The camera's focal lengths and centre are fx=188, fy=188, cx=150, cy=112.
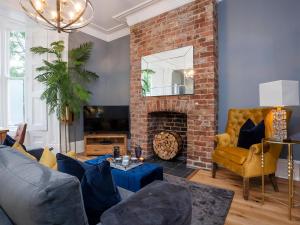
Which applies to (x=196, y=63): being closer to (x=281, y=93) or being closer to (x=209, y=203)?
(x=281, y=93)

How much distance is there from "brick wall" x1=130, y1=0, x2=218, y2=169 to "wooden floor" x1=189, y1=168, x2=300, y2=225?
479mm

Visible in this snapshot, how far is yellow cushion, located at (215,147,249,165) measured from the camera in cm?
222

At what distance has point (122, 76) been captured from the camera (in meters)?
4.67

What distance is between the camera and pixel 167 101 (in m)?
3.47

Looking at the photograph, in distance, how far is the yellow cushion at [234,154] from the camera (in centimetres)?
222

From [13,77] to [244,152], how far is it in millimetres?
4136

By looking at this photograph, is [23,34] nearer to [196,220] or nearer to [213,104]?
[213,104]

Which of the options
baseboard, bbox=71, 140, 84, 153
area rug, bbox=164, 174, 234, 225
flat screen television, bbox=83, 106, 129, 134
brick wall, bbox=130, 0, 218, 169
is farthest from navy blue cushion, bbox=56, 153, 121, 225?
baseboard, bbox=71, 140, 84, 153

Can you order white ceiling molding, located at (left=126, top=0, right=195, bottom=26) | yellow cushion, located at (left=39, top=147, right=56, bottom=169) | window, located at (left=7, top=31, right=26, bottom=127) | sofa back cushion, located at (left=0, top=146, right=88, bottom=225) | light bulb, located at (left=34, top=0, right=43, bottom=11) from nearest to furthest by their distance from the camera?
1. sofa back cushion, located at (left=0, top=146, right=88, bottom=225)
2. yellow cushion, located at (left=39, top=147, right=56, bottom=169)
3. light bulb, located at (left=34, top=0, right=43, bottom=11)
4. white ceiling molding, located at (left=126, top=0, right=195, bottom=26)
5. window, located at (left=7, top=31, right=26, bottom=127)

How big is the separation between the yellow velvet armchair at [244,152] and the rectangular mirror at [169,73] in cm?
87

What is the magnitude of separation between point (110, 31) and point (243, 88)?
3368 mm

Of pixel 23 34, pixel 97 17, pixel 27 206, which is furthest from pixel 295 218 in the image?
pixel 23 34

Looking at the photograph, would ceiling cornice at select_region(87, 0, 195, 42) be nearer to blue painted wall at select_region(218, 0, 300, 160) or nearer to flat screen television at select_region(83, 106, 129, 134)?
blue painted wall at select_region(218, 0, 300, 160)

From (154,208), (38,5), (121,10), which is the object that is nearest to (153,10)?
(121,10)
